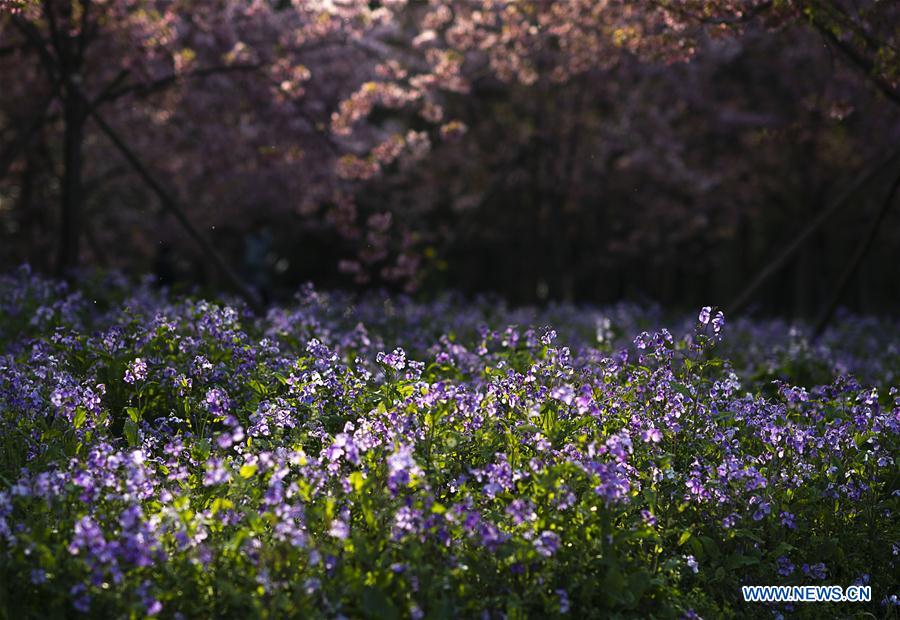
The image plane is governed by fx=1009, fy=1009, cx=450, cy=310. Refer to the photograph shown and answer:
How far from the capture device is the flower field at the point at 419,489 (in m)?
4.62

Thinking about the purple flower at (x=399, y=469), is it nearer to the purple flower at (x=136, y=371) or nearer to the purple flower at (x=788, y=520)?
the purple flower at (x=788, y=520)

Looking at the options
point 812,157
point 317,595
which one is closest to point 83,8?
point 317,595

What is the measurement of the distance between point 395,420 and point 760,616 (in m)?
2.23

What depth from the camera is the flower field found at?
462cm

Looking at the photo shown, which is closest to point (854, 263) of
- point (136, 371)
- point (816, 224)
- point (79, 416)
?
point (816, 224)

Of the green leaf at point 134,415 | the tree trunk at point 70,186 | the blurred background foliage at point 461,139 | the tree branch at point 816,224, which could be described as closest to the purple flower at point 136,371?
the green leaf at point 134,415

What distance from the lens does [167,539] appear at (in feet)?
16.0

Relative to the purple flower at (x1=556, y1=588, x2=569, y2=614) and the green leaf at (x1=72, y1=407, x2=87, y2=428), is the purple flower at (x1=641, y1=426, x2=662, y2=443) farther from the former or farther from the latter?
the green leaf at (x1=72, y1=407, x2=87, y2=428)

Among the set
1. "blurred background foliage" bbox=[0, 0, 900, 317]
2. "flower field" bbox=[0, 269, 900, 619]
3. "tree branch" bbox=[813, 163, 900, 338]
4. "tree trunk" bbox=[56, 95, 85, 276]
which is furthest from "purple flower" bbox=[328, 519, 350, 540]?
"tree trunk" bbox=[56, 95, 85, 276]

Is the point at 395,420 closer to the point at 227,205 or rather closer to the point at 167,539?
the point at 167,539

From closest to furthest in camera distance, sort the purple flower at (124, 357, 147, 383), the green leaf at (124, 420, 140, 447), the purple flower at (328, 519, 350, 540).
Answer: the purple flower at (328, 519, 350, 540) < the green leaf at (124, 420, 140, 447) < the purple flower at (124, 357, 147, 383)

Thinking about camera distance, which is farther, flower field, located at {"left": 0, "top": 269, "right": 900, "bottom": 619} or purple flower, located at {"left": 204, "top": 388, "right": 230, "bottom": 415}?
purple flower, located at {"left": 204, "top": 388, "right": 230, "bottom": 415}

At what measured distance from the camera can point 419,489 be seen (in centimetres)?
546

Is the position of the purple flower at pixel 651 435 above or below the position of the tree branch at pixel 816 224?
below
